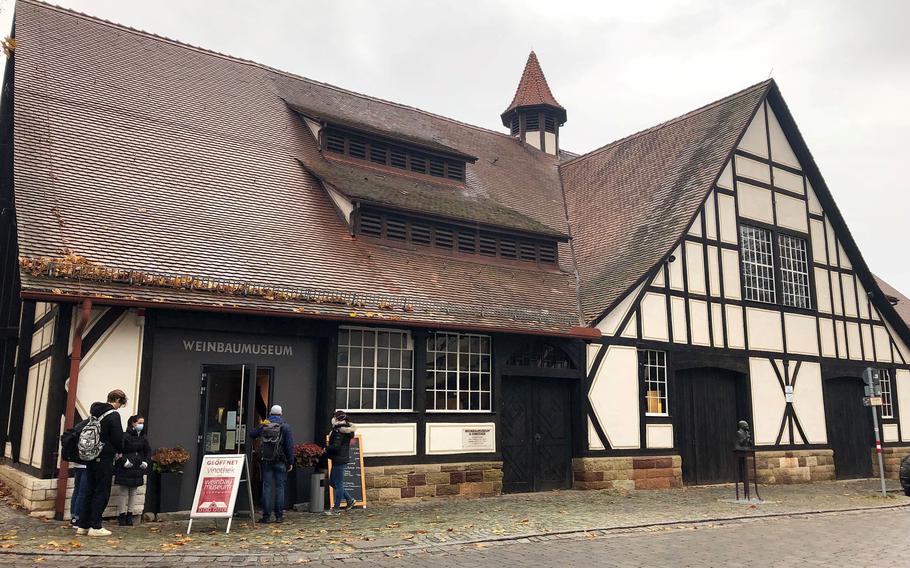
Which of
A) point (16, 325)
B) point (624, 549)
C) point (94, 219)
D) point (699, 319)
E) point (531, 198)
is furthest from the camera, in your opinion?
point (531, 198)

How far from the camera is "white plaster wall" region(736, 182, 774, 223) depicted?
19.6 meters

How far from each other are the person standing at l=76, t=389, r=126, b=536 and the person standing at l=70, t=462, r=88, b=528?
0.19 metres

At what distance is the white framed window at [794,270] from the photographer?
20.2m

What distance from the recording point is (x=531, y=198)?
21.1m

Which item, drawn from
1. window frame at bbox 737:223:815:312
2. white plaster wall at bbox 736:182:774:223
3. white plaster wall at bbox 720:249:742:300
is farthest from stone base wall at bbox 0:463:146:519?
white plaster wall at bbox 736:182:774:223

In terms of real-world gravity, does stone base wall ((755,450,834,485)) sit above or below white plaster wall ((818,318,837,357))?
below

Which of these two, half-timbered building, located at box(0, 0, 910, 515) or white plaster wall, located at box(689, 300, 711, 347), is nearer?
half-timbered building, located at box(0, 0, 910, 515)

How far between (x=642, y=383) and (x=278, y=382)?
8.24 meters

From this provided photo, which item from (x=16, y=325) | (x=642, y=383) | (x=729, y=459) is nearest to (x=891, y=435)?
(x=729, y=459)

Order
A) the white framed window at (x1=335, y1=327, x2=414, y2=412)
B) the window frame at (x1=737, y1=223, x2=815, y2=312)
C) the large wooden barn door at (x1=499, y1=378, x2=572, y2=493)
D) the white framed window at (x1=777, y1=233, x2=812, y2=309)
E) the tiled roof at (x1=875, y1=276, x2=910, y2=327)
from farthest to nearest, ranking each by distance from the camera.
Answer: the tiled roof at (x1=875, y1=276, x2=910, y2=327)
the white framed window at (x1=777, y1=233, x2=812, y2=309)
the window frame at (x1=737, y1=223, x2=815, y2=312)
the large wooden barn door at (x1=499, y1=378, x2=572, y2=493)
the white framed window at (x1=335, y1=327, x2=414, y2=412)

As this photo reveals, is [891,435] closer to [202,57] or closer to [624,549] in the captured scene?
[624,549]

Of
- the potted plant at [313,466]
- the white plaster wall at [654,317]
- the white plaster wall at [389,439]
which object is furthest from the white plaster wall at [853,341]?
the potted plant at [313,466]

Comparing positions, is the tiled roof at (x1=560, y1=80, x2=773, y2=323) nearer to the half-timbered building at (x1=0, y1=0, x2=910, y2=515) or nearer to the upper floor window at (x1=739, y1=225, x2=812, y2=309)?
the half-timbered building at (x1=0, y1=0, x2=910, y2=515)

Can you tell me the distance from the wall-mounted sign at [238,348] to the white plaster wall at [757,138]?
524 inches
